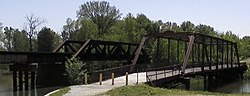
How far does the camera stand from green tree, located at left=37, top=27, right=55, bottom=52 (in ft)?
347

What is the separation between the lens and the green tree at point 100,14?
358 feet

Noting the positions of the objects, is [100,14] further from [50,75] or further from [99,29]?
[50,75]

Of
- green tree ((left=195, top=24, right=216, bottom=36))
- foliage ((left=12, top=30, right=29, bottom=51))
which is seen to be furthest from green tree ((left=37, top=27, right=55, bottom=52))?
green tree ((left=195, top=24, right=216, bottom=36))

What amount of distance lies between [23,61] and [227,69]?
32.2 m

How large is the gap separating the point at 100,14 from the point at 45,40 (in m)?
16.3

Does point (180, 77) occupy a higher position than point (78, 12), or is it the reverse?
point (78, 12)

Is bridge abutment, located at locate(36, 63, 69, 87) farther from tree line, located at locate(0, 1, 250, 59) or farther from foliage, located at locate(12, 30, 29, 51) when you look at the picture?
foliage, located at locate(12, 30, 29, 51)

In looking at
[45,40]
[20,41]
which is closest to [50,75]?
[45,40]

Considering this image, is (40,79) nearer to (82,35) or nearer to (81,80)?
(81,80)

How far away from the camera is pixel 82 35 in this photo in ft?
329

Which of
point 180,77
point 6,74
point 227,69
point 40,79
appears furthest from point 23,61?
point 6,74

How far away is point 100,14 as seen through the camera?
363 ft

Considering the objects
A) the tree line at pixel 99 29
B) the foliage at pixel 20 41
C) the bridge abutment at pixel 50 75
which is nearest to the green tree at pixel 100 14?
the tree line at pixel 99 29

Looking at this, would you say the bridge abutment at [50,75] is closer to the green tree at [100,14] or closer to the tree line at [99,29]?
the tree line at [99,29]
